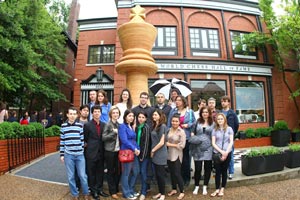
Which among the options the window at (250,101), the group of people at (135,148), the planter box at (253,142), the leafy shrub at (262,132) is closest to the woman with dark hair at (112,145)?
the group of people at (135,148)

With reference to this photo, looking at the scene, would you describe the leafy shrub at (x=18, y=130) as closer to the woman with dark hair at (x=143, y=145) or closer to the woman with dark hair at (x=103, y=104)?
the woman with dark hair at (x=103, y=104)

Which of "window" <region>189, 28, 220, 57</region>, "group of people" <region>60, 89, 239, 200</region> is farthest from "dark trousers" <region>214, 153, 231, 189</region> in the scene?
"window" <region>189, 28, 220, 57</region>

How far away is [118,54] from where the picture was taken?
51.2 feet

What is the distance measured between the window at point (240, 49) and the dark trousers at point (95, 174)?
47.4ft

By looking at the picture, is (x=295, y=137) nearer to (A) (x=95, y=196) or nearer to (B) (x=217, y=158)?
(B) (x=217, y=158)

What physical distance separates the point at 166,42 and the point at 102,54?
191 inches

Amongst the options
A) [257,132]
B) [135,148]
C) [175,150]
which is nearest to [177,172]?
[175,150]

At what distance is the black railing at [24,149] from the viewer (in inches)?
271

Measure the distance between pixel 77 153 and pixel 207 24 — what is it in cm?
1481

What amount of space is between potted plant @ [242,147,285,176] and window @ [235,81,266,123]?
10.9m

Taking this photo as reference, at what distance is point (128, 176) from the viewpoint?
4398 mm

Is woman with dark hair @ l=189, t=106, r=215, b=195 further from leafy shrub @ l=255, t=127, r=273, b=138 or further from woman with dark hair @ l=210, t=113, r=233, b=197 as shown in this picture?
leafy shrub @ l=255, t=127, r=273, b=138

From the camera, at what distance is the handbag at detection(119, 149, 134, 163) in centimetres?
428

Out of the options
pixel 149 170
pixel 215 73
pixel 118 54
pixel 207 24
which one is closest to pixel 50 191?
pixel 149 170
